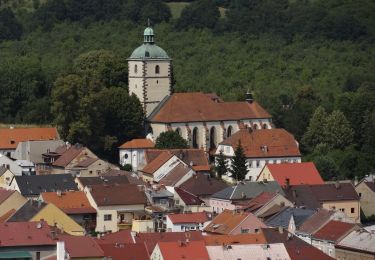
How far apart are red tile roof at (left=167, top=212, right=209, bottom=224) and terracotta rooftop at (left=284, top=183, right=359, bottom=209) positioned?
6.63m

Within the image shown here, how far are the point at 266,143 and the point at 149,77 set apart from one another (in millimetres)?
8864

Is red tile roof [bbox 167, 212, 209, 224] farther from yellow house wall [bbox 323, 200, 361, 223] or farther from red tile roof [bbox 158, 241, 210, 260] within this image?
red tile roof [bbox 158, 241, 210, 260]

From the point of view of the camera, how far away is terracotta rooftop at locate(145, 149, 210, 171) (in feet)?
328

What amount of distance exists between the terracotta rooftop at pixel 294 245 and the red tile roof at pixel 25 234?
9996 mm

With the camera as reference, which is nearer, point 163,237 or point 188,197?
point 163,237

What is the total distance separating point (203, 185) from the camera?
94188 mm

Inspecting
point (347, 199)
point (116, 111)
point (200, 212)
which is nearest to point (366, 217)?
point (347, 199)

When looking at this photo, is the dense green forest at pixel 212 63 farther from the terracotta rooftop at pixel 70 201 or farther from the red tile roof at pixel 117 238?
the red tile roof at pixel 117 238

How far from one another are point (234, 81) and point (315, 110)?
18598mm

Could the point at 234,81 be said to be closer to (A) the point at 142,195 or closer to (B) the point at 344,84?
(B) the point at 344,84

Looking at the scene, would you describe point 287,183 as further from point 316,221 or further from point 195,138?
point 195,138

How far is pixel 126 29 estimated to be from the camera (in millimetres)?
148750

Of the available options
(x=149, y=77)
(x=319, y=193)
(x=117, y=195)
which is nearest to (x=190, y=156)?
(x=149, y=77)

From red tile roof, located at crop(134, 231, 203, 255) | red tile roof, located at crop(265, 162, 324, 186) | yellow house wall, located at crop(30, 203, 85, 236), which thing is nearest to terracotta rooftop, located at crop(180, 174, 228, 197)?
red tile roof, located at crop(265, 162, 324, 186)
